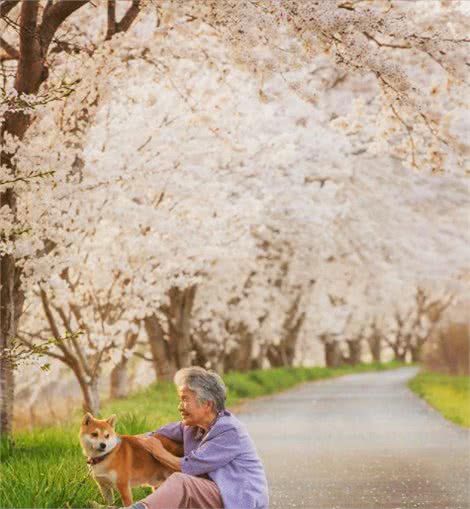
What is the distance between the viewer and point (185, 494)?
6.91m

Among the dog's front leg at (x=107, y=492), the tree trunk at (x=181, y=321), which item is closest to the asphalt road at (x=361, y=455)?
the dog's front leg at (x=107, y=492)

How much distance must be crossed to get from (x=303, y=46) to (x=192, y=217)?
1216 centimetres

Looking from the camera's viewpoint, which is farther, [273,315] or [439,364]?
[273,315]

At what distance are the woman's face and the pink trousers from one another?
0.37 m

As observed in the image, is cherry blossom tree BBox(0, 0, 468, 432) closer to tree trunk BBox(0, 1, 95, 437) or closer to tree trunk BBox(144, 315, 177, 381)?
tree trunk BBox(144, 315, 177, 381)

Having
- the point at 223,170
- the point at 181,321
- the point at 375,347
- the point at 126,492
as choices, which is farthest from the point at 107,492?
the point at 375,347

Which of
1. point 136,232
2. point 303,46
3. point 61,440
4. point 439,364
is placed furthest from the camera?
point 439,364

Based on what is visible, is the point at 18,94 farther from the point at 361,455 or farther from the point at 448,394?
the point at 448,394

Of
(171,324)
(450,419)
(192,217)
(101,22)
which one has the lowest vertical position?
(450,419)

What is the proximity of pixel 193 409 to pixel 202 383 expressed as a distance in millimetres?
180

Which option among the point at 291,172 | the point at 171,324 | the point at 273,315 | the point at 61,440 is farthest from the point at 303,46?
the point at 273,315

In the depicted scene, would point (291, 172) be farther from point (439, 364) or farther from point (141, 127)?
point (439, 364)

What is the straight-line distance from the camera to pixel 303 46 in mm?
9773

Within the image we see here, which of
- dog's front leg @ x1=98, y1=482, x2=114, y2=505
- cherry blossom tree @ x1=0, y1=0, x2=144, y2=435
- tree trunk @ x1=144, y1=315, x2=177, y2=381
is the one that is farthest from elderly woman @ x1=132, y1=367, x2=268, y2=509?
tree trunk @ x1=144, y1=315, x2=177, y2=381
